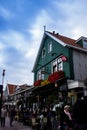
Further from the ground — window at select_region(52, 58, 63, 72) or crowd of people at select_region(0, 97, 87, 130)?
window at select_region(52, 58, 63, 72)

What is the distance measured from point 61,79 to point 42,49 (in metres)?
7.91

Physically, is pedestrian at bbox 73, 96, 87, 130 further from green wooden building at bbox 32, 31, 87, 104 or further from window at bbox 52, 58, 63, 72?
window at bbox 52, 58, 63, 72

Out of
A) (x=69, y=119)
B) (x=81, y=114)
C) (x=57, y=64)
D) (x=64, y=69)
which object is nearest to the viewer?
(x=81, y=114)

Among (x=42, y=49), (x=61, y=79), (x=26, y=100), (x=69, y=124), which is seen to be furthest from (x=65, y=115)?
(x=42, y=49)

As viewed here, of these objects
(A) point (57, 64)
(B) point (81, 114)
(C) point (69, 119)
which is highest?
(A) point (57, 64)

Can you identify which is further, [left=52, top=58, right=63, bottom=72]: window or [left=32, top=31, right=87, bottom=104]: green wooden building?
[left=52, top=58, right=63, bottom=72]: window

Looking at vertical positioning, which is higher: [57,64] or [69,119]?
[57,64]

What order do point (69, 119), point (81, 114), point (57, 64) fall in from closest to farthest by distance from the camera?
point (81, 114) → point (69, 119) → point (57, 64)

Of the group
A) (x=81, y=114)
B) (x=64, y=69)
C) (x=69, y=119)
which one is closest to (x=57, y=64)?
(x=64, y=69)

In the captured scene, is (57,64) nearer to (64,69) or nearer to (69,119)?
(64,69)

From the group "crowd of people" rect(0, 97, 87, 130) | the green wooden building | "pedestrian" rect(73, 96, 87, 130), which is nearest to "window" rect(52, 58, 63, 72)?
the green wooden building

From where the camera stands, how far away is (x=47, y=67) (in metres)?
22.1

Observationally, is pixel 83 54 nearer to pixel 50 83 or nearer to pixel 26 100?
pixel 50 83

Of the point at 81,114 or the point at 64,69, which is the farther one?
the point at 64,69
